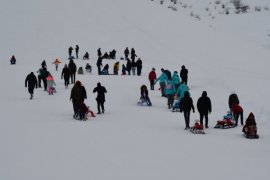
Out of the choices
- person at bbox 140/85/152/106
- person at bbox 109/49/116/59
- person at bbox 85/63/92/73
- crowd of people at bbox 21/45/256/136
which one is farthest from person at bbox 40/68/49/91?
person at bbox 109/49/116/59

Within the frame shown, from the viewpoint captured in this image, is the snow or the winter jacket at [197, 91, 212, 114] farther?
the winter jacket at [197, 91, 212, 114]

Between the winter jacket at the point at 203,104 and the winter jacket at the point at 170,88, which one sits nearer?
the winter jacket at the point at 203,104

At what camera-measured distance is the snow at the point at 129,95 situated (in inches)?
484

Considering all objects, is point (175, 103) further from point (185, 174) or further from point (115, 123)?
point (185, 174)

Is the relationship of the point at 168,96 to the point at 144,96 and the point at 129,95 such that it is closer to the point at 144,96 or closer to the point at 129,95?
the point at 144,96

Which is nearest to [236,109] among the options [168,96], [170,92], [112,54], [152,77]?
[170,92]

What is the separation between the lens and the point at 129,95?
26.9 meters

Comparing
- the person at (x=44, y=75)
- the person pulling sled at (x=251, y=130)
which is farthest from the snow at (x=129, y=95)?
the person at (x=44, y=75)

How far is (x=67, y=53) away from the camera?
4562 cm

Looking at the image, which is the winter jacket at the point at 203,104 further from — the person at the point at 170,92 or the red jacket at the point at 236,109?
the person at the point at 170,92

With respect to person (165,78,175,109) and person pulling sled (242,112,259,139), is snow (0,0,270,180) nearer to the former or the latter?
person pulling sled (242,112,259,139)

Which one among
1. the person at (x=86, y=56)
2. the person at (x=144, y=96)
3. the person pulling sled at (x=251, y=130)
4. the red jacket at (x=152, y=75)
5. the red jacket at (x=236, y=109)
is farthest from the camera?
the person at (x=86, y=56)

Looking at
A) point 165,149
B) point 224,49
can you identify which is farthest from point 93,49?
point 165,149

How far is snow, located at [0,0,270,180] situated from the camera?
40.3ft
